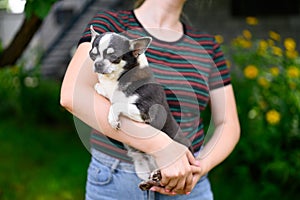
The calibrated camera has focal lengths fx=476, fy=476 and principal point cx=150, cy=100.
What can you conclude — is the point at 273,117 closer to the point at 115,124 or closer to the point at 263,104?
the point at 263,104

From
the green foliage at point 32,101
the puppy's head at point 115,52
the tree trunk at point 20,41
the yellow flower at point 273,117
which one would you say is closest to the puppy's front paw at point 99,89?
the puppy's head at point 115,52

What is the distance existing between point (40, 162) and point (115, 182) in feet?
11.3

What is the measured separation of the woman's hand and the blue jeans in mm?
136

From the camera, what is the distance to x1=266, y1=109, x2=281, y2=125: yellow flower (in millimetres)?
3419

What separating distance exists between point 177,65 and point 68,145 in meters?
3.83

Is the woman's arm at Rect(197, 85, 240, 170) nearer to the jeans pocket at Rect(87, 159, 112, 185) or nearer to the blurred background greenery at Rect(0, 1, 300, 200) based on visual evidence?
the jeans pocket at Rect(87, 159, 112, 185)

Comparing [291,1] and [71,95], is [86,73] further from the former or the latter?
[291,1]

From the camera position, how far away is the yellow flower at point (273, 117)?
3.42 metres

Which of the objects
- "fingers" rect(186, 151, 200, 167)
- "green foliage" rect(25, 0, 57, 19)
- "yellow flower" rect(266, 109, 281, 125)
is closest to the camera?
"fingers" rect(186, 151, 200, 167)

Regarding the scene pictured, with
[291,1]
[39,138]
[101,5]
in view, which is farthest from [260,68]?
[101,5]

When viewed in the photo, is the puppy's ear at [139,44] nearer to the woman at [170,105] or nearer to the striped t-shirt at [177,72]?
the woman at [170,105]

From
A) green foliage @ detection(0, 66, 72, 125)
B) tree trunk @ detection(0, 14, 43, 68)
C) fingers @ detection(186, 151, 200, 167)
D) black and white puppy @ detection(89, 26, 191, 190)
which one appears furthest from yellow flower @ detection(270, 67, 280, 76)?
green foliage @ detection(0, 66, 72, 125)

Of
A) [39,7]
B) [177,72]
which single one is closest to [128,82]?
[177,72]

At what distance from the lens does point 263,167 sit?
3.60m
